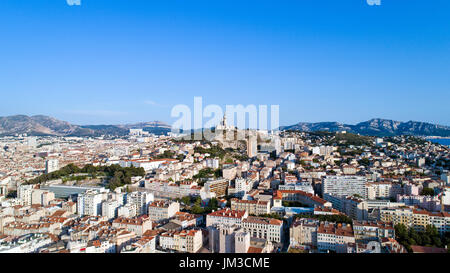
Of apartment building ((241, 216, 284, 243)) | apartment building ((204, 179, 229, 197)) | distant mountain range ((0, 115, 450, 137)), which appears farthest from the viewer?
distant mountain range ((0, 115, 450, 137))

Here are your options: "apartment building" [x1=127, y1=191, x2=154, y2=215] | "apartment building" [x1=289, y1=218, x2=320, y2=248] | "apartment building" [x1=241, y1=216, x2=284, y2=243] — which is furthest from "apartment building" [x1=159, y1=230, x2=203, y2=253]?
"apartment building" [x1=127, y1=191, x2=154, y2=215]

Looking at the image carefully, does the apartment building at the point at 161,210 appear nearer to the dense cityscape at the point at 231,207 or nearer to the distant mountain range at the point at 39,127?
the dense cityscape at the point at 231,207

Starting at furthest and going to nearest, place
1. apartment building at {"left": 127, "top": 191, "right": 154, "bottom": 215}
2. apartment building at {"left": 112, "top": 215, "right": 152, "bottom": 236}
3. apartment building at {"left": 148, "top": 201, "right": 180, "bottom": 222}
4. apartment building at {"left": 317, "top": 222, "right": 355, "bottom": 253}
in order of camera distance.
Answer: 1. apartment building at {"left": 127, "top": 191, "right": 154, "bottom": 215}
2. apartment building at {"left": 148, "top": 201, "right": 180, "bottom": 222}
3. apartment building at {"left": 112, "top": 215, "right": 152, "bottom": 236}
4. apartment building at {"left": 317, "top": 222, "right": 355, "bottom": 253}

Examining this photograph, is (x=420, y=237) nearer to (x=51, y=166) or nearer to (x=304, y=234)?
(x=304, y=234)

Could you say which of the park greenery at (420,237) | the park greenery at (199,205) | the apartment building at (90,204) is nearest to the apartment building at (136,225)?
the park greenery at (199,205)

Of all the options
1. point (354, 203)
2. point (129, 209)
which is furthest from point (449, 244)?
point (129, 209)

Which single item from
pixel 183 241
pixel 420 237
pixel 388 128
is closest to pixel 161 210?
pixel 183 241

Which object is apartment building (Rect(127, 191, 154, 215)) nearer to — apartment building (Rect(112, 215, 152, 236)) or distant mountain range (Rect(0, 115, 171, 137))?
apartment building (Rect(112, 215, 152, 236))
